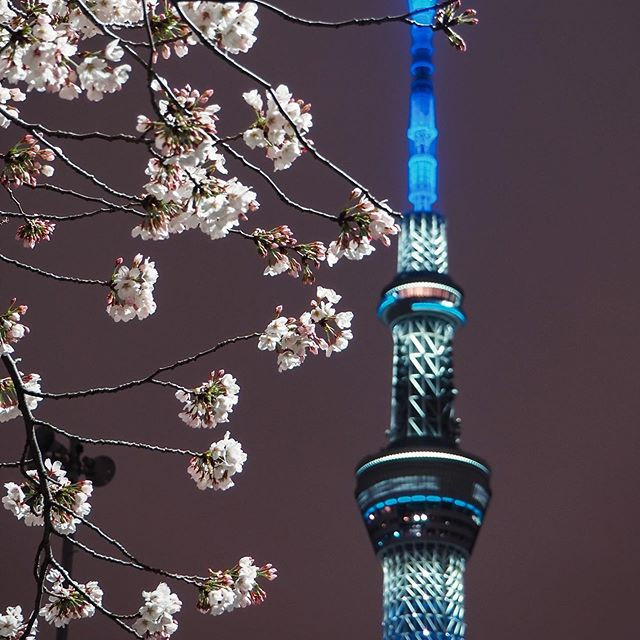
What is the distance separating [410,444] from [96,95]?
84.8 m

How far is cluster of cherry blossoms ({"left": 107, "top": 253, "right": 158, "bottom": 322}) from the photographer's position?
6699mm

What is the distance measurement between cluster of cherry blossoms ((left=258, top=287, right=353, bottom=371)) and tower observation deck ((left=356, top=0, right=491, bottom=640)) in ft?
258

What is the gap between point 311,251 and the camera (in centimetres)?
705

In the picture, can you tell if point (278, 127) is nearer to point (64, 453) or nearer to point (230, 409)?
point (230, 409)

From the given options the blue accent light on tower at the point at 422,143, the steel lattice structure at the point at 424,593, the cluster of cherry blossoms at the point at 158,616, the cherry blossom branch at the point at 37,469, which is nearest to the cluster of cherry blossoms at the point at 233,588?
the cluster of cherry blossoms at the point at 158,616

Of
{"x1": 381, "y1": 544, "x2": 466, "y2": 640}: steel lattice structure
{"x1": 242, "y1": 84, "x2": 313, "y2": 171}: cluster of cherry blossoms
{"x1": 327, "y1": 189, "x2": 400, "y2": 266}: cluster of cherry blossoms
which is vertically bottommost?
{"x1": 327, "y1": 189, "x2": 400, "y2": 266}: cluster of cherry blossoms

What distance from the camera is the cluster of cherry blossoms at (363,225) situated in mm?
6551

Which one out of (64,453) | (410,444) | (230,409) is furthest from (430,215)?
(230,409)

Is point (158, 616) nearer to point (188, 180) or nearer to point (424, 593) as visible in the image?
point (188, 180)

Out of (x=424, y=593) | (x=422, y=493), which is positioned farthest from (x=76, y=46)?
(x=424, y=593)

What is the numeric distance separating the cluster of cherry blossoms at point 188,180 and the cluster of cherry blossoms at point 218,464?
46.2 inches

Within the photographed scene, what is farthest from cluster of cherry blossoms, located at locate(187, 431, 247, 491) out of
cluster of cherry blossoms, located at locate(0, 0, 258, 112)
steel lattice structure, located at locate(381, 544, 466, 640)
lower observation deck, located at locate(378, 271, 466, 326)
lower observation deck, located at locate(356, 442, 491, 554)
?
lower observation deck, located at locate(378, 271, 466, 326)

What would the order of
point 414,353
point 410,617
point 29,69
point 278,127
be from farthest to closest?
1. point 414,353
2. point 410,617
3. point 278,127
4. point 29,69

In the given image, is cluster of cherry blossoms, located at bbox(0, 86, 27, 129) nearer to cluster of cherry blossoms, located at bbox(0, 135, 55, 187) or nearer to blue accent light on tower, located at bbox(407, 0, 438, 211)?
cluster of cherry blossoms, located at bbox(0, 135, 55, 187)
